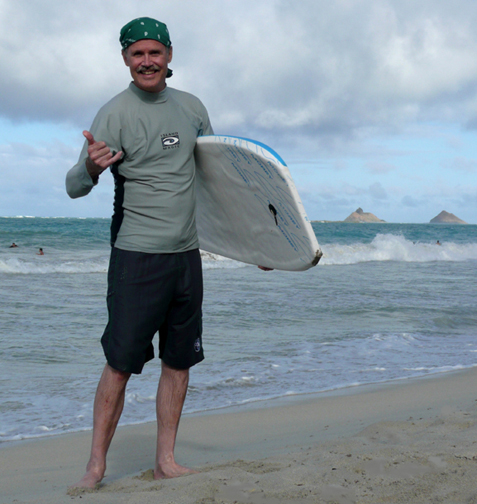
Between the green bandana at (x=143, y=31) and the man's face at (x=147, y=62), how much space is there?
0.02m

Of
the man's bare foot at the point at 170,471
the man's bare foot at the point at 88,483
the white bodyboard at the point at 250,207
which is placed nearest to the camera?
the man's bare foot at the point at 88,483

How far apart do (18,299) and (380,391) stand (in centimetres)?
572

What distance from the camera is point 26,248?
70.2ft

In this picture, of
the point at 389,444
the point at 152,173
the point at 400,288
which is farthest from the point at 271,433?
the point at 400,288

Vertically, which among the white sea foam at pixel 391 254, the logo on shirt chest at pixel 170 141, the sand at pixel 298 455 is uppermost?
the logo on shirt chest at pixel 170 141

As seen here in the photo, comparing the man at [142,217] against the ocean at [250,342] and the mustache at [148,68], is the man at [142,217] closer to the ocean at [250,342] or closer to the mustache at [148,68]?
the mustache at [148,68]

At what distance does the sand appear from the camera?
1883mm

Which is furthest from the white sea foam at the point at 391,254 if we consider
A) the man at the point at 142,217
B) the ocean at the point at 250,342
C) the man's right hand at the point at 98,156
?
the man's right hand at the point at 98,156

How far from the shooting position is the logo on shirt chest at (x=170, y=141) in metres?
2.16

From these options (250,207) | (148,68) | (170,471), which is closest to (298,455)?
(170,471)

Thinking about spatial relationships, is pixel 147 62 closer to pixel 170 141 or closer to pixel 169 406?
pixel 170 141

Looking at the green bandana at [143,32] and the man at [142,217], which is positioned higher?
the green bandana at [143,32]

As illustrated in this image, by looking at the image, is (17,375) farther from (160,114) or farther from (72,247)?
(72,247)

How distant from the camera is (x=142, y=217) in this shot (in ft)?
7.06
